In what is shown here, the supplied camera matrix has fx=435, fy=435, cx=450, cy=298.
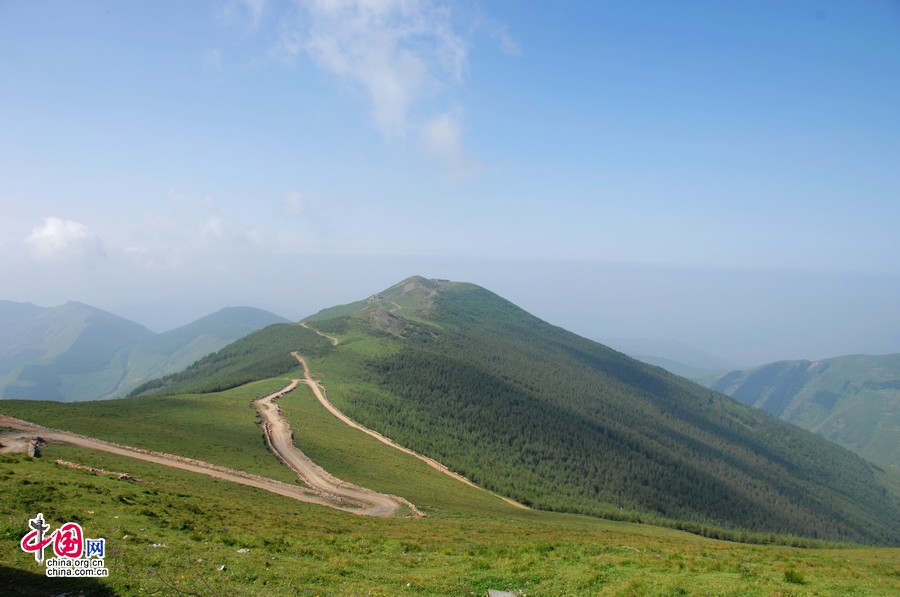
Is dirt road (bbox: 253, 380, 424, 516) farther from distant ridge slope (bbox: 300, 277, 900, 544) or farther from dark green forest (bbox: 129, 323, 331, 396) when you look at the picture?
dark green forest (bbox: 129, 323, 331, 396)

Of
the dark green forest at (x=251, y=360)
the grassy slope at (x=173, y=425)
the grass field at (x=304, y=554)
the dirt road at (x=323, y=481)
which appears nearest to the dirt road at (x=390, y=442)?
the dirt road at (x=323, y=481)

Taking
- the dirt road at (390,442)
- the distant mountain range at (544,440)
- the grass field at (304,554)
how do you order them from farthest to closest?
the distant mountain range at (544,440) < the dirt road at (390,442) < the grass field at (304,554)

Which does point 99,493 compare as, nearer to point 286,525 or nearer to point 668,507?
point 286,525

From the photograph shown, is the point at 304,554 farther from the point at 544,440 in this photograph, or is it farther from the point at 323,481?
the point at 544,440

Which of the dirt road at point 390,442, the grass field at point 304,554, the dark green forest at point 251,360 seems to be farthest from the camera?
the dark green forest at point 251,360

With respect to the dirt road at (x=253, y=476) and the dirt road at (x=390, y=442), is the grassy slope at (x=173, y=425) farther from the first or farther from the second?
the dirt road at (x=390, y=442)

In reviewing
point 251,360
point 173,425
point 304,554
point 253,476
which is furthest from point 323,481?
point 251,360

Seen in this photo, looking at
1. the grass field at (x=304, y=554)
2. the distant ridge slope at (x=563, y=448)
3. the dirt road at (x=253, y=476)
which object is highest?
the grass field at (x=304, y=554)

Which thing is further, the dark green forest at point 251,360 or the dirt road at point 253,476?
the dark green forest at point 251,360

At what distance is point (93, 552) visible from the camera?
17.3 m

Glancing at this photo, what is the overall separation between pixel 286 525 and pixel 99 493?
11.2 m

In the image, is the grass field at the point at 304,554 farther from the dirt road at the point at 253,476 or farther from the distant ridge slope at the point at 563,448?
the distant ridge slope at the point at 563,448

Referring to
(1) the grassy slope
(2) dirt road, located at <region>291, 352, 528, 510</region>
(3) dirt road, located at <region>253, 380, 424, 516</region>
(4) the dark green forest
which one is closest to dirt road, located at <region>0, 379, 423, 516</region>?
(3) dirt road, located at <region>253, 380, 424, 516</region>

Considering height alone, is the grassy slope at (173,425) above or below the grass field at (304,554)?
below
